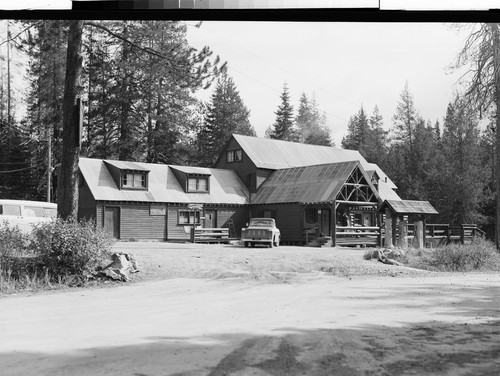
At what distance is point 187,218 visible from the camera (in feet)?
85.0

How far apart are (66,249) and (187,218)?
53.4ft

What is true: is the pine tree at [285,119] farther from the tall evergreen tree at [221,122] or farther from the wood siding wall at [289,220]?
the wood siding wall at [289,220]

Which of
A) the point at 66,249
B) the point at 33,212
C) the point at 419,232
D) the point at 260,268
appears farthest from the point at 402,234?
the point at 33,212

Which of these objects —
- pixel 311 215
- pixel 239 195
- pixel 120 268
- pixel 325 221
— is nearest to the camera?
pixel 120 268

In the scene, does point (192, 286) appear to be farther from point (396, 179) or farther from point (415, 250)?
point (396, 179)

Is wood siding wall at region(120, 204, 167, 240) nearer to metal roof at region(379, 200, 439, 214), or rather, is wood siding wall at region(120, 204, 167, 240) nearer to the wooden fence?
the wooden fence

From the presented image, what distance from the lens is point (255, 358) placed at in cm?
495

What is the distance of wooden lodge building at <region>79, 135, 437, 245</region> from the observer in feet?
76.1

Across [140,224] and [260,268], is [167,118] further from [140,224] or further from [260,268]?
[140,224]

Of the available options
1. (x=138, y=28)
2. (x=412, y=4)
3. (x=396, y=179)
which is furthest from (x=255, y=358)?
(x=396, y=179)

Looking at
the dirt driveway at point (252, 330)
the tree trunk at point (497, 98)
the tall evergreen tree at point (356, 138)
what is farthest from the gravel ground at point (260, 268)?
the tall evergreen tree at point (356, 138)

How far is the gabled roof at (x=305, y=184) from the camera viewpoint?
76.6ft

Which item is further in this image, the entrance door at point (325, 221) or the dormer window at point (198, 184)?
the dormer window at point (198, 184)

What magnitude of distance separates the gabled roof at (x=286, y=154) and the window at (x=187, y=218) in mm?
4200
